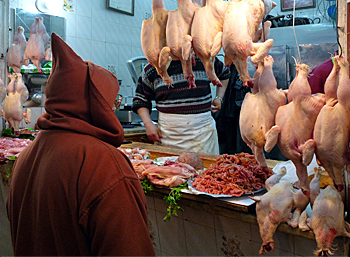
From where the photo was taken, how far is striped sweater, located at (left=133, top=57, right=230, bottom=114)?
11.8 ft

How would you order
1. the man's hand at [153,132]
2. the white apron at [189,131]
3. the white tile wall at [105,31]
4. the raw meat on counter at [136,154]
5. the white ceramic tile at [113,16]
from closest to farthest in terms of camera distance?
the raw meat on counter at [136,154]
the white apron at [189,131]
the man's hand at [153,132]
the white tile wall at [105,31]
the white ceramic tile at [113,16]

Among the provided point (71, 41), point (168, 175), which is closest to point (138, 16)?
point (71, 41)

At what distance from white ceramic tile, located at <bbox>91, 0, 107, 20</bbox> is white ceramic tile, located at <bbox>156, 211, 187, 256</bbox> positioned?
506 cm

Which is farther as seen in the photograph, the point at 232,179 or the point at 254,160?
the point at 254,160

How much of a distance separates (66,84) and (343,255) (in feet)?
4.43

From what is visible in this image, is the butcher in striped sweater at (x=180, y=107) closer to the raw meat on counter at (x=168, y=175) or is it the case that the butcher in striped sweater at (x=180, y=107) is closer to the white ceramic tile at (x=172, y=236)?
the raw meat on counter at (x=168, y=175)

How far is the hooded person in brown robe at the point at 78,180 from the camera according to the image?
1067 mm

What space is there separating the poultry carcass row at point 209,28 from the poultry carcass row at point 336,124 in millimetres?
655

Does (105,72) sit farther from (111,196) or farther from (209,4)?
(209,4)

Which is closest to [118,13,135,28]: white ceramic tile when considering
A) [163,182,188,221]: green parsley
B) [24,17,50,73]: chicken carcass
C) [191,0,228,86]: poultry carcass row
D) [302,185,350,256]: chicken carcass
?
[24,17,50,73]: chicken carcass

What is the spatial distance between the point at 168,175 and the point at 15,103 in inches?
106

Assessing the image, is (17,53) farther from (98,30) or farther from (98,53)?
(98,30)

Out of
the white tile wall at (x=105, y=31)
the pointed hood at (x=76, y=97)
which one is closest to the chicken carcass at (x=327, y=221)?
the pointed hood at (x=76, y=97)

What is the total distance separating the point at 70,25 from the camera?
5738 mm
